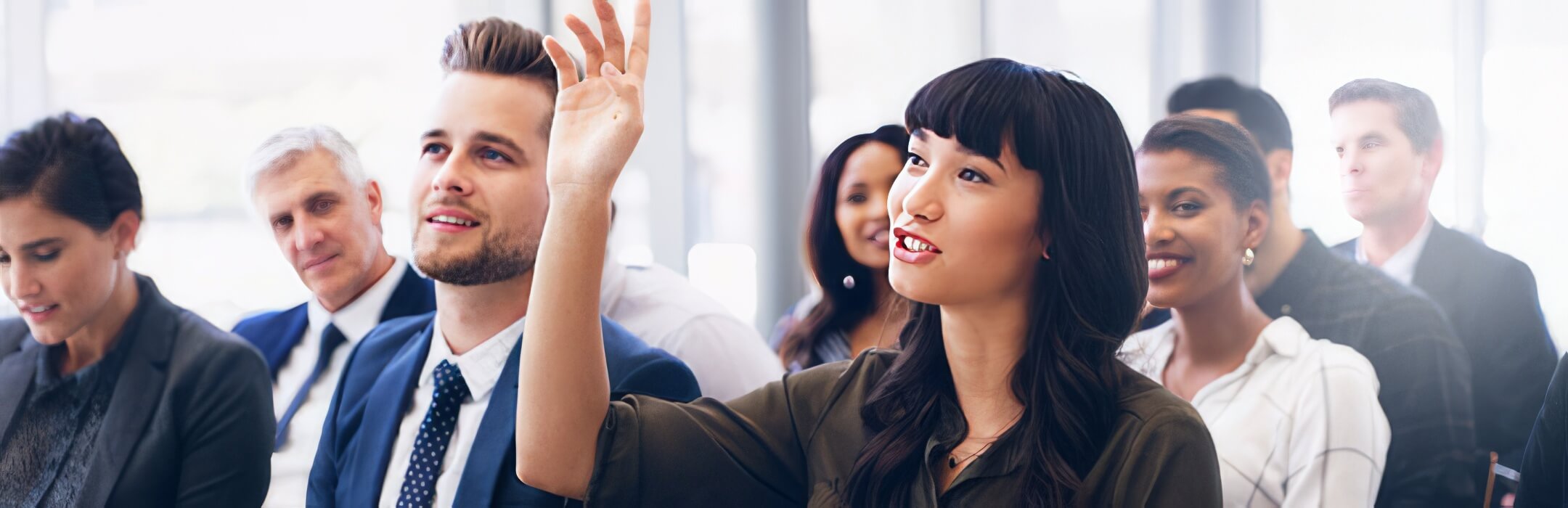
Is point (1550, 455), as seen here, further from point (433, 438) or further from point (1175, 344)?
point (433, 438)

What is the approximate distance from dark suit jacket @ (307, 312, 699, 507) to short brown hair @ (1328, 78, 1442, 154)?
129cm

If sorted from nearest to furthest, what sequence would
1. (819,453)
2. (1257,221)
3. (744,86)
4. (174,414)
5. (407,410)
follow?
(819,453) → (1257,221) → (407,410) → (174,414) → (744,86)

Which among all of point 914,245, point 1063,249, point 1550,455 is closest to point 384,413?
point 914,245

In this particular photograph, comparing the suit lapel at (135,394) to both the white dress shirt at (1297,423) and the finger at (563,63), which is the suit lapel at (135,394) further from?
the white dress shirt at (1297,423)

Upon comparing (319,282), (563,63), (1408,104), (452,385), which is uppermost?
(563,63)

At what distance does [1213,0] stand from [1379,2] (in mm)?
284

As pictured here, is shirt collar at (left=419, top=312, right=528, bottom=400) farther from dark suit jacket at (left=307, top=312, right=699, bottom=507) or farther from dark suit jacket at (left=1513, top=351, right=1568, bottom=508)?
dark suit jacket at (left=1513, top=351, right=1568, bottom=508)

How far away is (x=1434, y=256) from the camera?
2.05 meters

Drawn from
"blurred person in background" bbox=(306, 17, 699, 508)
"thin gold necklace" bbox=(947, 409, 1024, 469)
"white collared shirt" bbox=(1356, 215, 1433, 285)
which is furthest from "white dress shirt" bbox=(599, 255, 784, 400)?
"white collared shirt" bbox=(1356, 215, 1433, 285)

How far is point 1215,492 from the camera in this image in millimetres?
1492

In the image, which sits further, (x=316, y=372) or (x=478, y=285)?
(x=316, y=372)

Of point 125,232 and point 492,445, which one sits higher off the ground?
point 125,232

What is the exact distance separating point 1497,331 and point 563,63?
1.63 metres

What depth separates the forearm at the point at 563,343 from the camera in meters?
1.56
